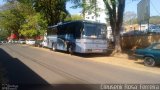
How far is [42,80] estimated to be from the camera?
14109 mm

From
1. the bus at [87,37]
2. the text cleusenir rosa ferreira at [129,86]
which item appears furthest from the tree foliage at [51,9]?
the text cleusenir rosa ferreira at [129,86]

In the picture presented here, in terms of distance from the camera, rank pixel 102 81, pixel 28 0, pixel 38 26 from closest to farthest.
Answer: pixel 102 81 → pixel 28 0 → pixel 38 26

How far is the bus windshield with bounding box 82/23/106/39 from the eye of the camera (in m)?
28.4

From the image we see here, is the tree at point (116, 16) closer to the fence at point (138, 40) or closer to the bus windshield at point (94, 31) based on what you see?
the bus windshield at point (94, 31)

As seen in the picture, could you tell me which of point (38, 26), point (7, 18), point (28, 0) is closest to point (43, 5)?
point (28, 0)

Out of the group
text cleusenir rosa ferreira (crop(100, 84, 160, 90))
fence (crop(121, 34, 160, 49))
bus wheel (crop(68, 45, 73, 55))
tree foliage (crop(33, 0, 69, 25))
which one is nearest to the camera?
text cleusenir rosa ferreira (crop(100, 84, 160, 90))

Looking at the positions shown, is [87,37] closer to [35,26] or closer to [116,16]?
[116,16]

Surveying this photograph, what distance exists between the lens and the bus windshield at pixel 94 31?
1117 inches

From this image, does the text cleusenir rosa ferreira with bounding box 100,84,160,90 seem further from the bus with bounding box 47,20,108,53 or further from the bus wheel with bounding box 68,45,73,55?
the bus wheel with bounding box 68,45,73,55

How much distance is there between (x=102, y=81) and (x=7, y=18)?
92050 millimetres

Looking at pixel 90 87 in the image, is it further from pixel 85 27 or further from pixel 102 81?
pixel 85 27

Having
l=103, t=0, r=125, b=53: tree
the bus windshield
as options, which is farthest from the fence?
the bus windshield

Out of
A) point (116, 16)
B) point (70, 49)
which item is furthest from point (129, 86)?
point (70, 49)

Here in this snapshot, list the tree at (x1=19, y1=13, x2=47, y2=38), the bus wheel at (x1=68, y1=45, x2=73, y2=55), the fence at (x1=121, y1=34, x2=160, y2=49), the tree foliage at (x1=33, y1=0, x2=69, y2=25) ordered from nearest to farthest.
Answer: the bus wheel at (x1=68, y1=45, x2=73, y2=55) → the fence at (x1=121, y1=34, x2=160, y2=49) → the tree foliage at (x1=33, y1=0, x2=69, y2=25) → the tree at (x1=19, y1=13, x2=47, y2=38)
